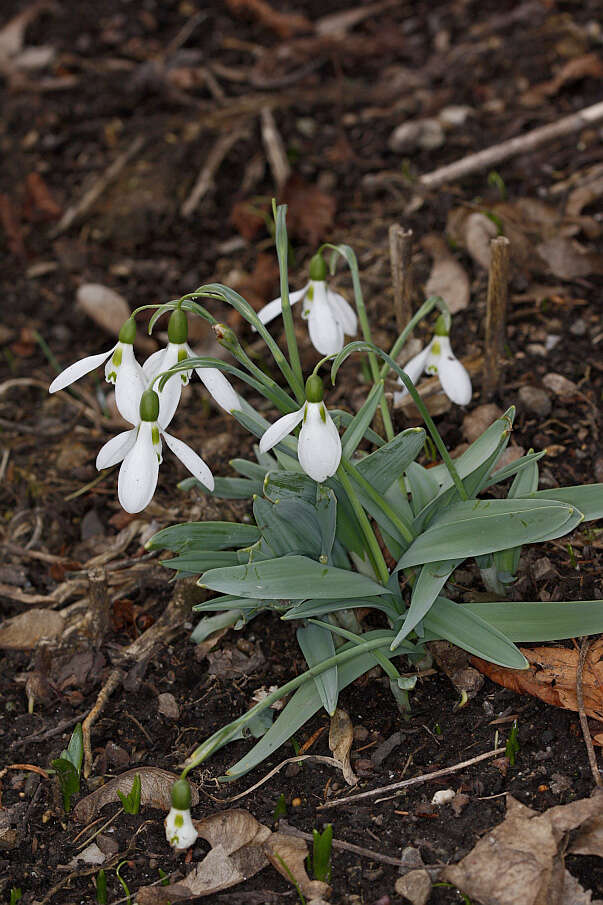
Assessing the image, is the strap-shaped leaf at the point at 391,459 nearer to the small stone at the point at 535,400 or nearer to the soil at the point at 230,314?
the soil at the point at 230,314

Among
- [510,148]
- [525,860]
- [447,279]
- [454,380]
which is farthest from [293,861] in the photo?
[510,148]

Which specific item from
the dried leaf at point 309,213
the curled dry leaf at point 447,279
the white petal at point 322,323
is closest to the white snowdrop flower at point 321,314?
the white petal at point 322,323

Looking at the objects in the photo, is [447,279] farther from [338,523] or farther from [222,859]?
[222,859]

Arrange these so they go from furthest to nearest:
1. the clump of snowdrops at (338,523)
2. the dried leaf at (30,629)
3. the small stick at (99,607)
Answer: the dried leaf at (30,629) < the small stick at (99,607) < the clump of snowdrops at (338,523)

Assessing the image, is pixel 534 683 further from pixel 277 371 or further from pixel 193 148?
pixel 193 148

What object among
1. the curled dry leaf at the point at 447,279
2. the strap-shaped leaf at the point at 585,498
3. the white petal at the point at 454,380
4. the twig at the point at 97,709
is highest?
the white petal at the point at 454,380
